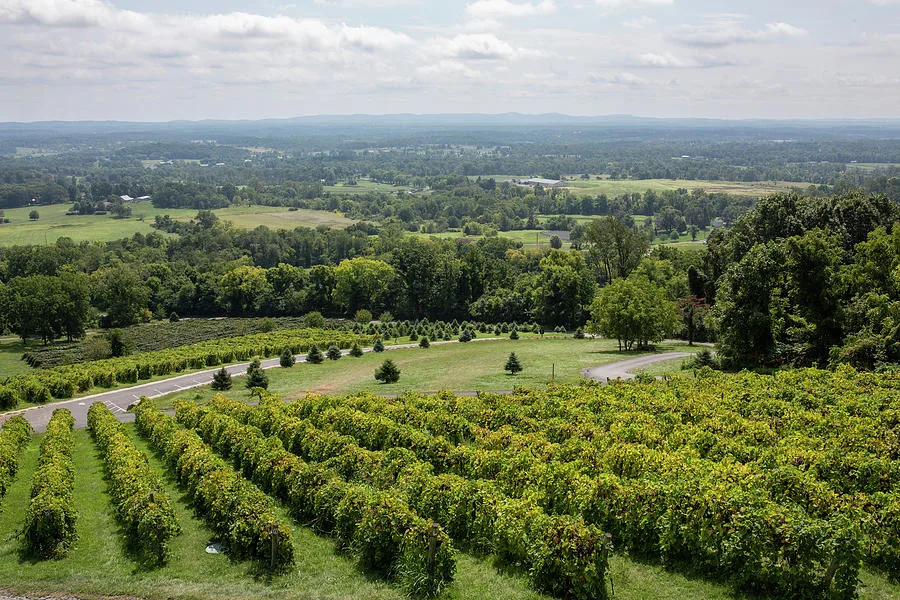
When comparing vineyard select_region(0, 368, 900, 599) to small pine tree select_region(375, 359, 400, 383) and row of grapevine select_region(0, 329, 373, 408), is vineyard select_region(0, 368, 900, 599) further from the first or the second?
row of grapevine select_region(0, 329, 373, 408)

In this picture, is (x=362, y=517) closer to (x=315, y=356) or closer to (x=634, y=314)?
(x=315, y=356)

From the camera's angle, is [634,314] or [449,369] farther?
[634,314]

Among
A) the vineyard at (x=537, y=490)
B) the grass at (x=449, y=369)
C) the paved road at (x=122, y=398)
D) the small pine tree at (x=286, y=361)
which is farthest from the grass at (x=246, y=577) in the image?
the small pine tree at (x=286, y=361)

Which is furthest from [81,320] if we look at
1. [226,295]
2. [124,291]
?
[226,295]

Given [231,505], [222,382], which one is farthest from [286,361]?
[231,505]

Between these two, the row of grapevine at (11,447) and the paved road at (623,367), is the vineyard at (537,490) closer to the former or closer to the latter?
the row of grapevine at (11,447)

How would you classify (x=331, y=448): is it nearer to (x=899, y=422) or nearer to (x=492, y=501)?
(x=492, y=501)
